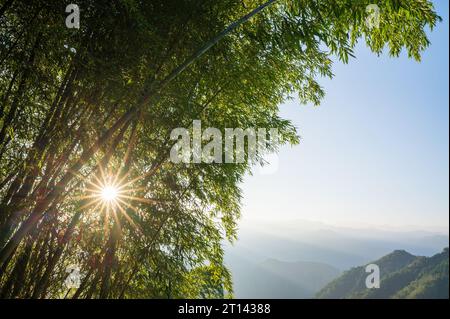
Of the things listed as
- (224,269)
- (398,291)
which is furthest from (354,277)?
(224,269)

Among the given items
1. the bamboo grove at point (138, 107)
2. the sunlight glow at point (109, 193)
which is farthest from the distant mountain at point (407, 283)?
the sunlight glow at point (109, 193)

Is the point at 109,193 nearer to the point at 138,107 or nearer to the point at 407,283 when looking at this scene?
the point at 138,107

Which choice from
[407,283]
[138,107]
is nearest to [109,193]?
[138,107]

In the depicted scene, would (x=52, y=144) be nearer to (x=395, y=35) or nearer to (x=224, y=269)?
(x=224, y=269)

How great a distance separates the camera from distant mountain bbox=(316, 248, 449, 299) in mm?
100700

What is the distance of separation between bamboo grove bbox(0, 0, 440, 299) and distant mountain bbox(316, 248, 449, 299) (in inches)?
4045

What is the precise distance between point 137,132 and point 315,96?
2683 mm

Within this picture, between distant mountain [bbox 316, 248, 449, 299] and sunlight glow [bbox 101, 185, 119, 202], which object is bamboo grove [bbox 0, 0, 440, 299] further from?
distant mountain [bbox 316, 248, 449, 299]

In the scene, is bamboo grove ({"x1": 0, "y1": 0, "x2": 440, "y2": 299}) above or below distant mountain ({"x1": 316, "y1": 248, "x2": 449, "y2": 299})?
below

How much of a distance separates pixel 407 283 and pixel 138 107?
133665 mm

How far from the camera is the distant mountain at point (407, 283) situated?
10070cm

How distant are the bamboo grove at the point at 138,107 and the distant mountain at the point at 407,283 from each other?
337ft

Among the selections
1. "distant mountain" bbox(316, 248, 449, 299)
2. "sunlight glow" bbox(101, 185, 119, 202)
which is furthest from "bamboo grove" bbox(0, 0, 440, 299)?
"distant mountain" bbox(316, 248, 449, 299)
